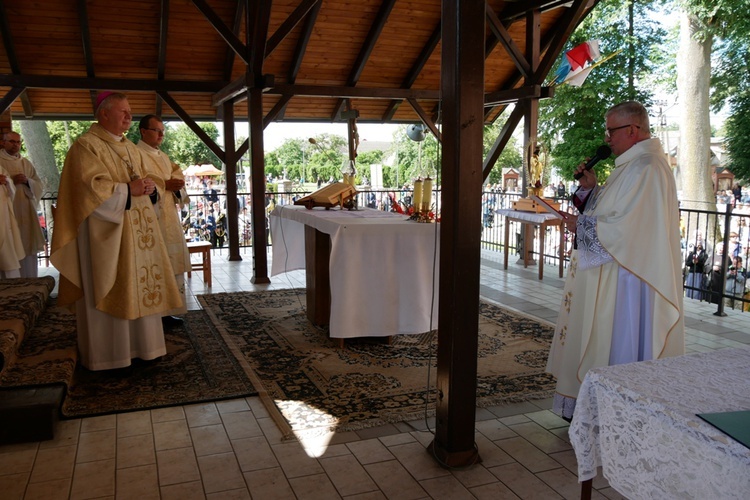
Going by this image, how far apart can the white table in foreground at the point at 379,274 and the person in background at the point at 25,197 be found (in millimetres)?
3661

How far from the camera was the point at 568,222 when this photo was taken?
3.34 meters

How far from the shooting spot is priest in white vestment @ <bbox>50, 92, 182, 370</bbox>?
3910 mm

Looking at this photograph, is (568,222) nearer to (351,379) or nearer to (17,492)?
(351,379)

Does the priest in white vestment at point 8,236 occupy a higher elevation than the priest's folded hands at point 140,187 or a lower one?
lower

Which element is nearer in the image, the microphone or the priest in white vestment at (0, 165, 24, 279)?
the microphone

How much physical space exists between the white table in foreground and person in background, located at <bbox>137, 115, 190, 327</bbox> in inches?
59.3

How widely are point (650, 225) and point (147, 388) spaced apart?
315 centimetres

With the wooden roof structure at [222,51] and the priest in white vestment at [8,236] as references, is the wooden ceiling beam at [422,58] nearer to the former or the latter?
the wooden roof structure at [222,51]

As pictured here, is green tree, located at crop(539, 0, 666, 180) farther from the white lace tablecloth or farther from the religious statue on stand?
the white lace tablecloth

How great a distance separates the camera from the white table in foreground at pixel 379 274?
466 centimetres

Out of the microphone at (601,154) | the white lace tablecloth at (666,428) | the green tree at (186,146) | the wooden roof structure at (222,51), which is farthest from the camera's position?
the green tree at (186,146)

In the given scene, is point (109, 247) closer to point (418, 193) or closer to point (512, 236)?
point (418, 193)

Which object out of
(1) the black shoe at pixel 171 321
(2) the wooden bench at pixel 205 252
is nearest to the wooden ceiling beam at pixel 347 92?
(2) the wooden bench at pixel 205 252

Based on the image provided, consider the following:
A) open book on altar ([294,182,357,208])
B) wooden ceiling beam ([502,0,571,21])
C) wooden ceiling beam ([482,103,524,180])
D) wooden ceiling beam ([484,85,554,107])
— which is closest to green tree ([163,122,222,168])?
wooden ceiling beam ([482,103,524,180])
